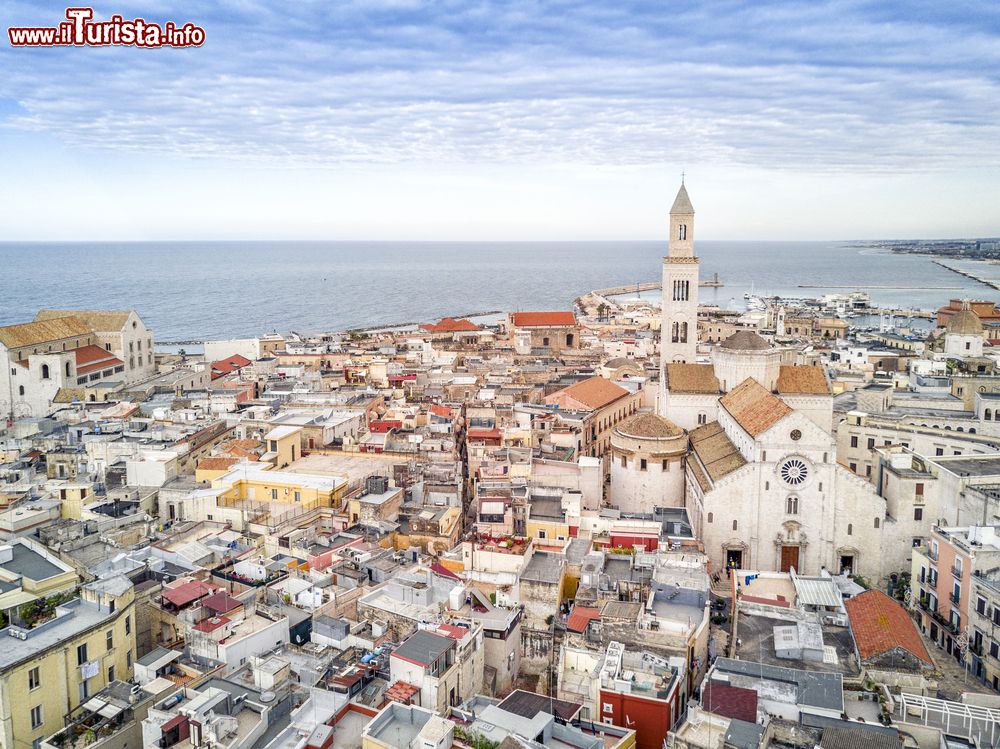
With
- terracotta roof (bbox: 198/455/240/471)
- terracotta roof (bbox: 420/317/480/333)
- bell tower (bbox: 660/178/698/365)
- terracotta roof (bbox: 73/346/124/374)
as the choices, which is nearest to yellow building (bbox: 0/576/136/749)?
terracotta roof (bbox: 198/455/240/471)

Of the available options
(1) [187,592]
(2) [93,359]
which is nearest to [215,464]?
(1) [187,592]

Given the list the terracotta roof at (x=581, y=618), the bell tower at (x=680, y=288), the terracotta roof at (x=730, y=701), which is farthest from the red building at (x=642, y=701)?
the bell tower at (x=680, y=288)

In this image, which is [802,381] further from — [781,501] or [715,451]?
[781,501]

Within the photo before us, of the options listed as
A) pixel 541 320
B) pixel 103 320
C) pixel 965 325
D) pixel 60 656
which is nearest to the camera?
pixel 60 656

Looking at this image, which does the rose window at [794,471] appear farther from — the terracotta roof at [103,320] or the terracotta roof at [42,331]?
the terracotta roof at [103,320]

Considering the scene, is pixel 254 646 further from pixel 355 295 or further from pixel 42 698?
pixel 355 295

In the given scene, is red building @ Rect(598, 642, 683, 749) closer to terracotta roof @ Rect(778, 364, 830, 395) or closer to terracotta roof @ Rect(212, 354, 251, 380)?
terracotta roof @ Rect(778, 364, 830, 395)

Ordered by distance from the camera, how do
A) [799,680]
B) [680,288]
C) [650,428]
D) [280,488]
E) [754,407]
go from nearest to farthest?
[799,680] → [280,488] → [754,407] → [650,428] → [680,288]
